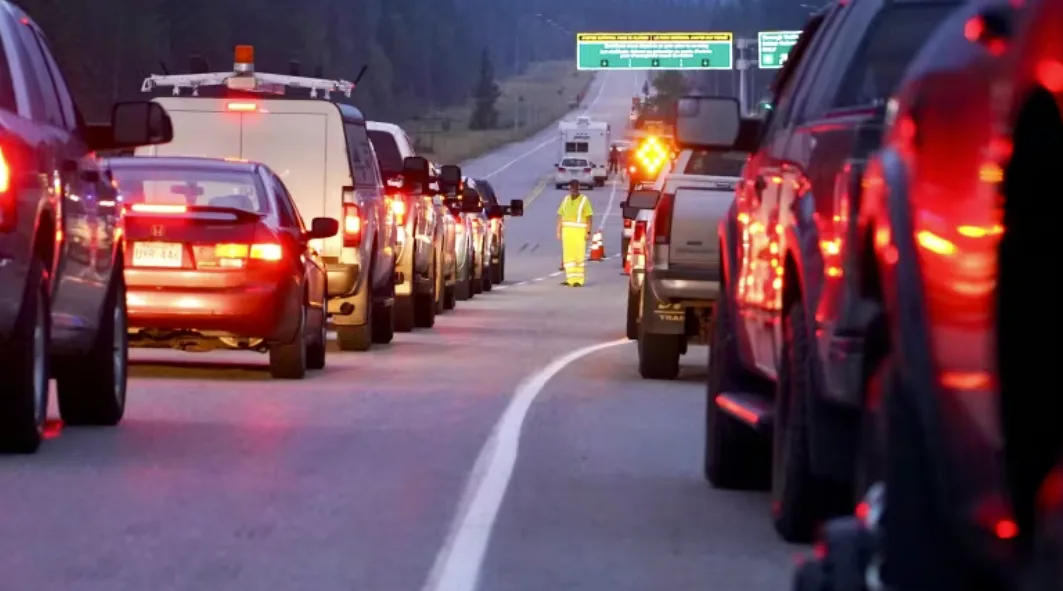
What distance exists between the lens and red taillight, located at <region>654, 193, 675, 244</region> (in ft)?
52.5

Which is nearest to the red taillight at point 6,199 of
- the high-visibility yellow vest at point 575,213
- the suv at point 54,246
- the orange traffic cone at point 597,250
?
the suv at point 54,246

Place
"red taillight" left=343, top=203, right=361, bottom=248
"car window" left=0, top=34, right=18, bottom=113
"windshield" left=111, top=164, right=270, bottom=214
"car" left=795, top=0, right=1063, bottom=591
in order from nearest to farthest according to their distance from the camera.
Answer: "car" left=795, top=0, right=1063, bottom=591 < "car window" left=0, top=34, right=18, bottom=113 < "windshield" left=111, top=164, right=270, bottom=214 < "red taillight" left=343, top=203, right=361, bottom=248

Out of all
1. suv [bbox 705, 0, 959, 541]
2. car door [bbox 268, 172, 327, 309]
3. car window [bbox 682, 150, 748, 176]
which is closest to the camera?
suv [bbox 705, 0, 959, 541]

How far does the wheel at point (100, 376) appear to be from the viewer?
11.6 m

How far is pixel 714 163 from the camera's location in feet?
56.7

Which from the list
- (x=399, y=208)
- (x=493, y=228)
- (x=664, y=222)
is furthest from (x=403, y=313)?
(x=493, y=228)

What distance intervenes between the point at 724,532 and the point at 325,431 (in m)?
3.80

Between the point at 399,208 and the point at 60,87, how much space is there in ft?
38.3

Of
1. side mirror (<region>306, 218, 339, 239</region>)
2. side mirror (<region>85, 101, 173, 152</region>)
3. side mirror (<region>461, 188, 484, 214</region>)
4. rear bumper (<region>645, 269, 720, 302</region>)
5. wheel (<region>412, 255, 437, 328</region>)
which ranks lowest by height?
wheel (<region>412, 255, 437, 328</region>)

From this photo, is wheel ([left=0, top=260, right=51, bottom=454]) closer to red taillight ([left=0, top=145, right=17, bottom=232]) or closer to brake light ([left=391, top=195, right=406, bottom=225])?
red taillight ([left=0, top=145, right=17, bottom=232])

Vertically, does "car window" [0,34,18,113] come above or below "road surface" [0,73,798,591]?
above

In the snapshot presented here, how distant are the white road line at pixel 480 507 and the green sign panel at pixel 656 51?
212ft

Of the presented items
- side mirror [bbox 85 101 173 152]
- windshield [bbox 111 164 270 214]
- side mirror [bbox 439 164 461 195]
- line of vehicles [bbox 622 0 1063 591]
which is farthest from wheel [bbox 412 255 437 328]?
line of vehicles [bbox 622 0 1063 591]

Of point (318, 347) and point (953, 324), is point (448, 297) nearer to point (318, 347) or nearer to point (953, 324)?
point (318, 347)
